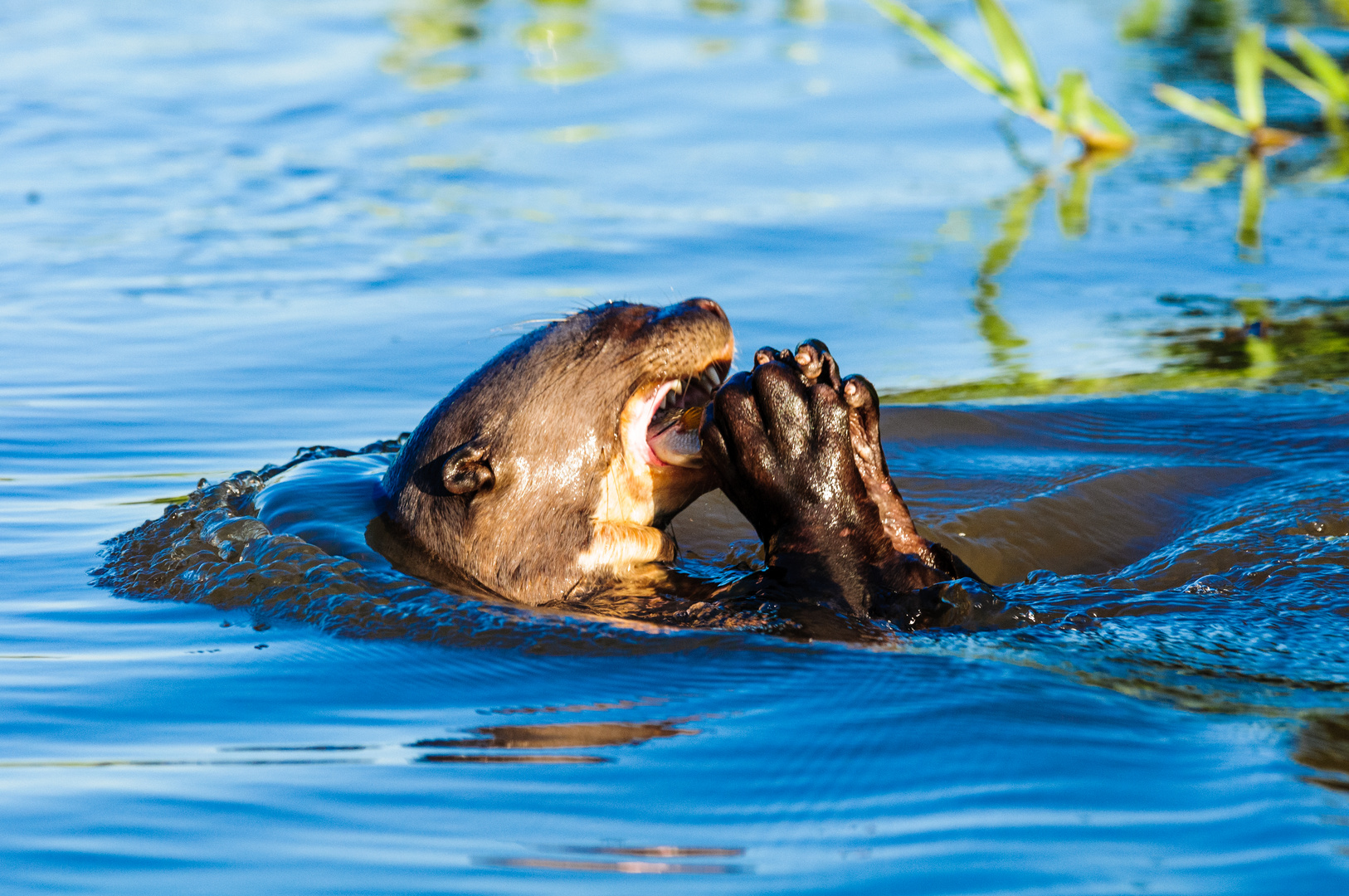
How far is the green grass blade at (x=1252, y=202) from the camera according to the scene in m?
8.77

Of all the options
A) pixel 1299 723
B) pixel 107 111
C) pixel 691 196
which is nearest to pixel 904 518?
pixel 1299 723

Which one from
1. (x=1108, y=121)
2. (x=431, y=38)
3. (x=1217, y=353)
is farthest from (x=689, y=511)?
(x=431, y=38)

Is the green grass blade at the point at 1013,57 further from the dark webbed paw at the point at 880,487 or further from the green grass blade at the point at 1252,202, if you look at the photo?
the dark webbed paw at the point at 880,487

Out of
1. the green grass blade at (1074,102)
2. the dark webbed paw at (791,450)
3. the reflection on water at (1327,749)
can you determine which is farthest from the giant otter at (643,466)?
the green grass blade at (1074,102)

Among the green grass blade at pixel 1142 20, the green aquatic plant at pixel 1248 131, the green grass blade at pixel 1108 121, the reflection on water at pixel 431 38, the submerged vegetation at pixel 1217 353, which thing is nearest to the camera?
the submerged vegetation at pixel 1217 353

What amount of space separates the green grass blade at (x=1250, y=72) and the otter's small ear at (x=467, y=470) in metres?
6.79

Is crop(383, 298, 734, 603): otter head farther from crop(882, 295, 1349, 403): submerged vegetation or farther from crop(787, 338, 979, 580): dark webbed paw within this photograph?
crop(882, 295, 1349, 403): submerged vegetation

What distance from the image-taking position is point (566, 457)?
441cm

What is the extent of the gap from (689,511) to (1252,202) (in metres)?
5.49

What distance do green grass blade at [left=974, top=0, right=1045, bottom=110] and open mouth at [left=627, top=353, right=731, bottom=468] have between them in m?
5.46

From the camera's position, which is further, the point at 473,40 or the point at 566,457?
the point at 473,40

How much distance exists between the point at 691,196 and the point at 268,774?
680 cm

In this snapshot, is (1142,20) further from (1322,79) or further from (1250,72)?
(1250,72)

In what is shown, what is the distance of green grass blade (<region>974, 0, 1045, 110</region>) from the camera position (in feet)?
30.6
